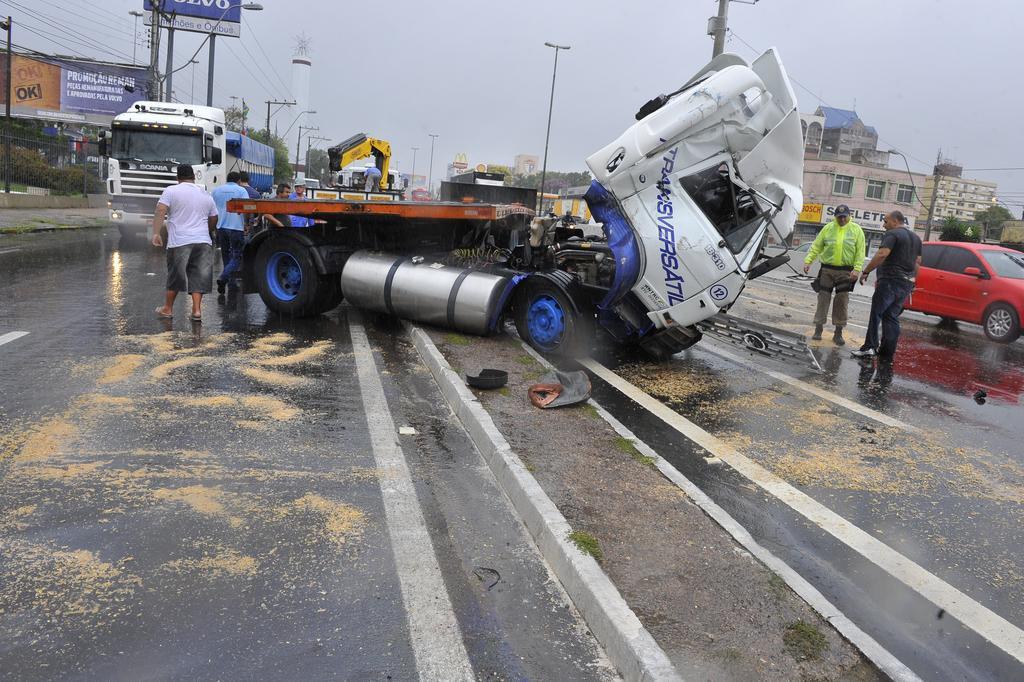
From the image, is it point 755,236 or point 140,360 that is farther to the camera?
point 755,236

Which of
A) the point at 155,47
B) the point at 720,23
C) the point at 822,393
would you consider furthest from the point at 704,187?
the point at 155,47

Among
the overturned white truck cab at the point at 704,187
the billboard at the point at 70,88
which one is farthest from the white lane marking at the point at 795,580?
the billboard at the point at 70,88

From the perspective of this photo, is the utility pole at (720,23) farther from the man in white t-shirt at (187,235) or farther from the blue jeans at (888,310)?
the man in white t-shirt at (187,235)

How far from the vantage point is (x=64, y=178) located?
107 ft

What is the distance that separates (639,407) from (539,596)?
11.7 ft

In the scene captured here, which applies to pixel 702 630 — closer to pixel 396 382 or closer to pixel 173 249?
pixel 396 382

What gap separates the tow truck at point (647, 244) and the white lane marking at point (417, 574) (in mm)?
3149

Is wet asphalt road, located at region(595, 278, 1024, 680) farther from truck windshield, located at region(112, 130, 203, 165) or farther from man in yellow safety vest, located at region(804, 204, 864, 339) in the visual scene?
truck windshield, located at region(112, 130, 203, 165)

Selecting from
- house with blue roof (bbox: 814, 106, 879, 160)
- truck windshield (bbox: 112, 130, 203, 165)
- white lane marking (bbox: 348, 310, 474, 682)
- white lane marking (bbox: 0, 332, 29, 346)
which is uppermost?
house with blue roof (bbox: 814, 106, 879, 160)

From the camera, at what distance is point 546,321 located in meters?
8.49

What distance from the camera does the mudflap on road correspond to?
26.2 feet

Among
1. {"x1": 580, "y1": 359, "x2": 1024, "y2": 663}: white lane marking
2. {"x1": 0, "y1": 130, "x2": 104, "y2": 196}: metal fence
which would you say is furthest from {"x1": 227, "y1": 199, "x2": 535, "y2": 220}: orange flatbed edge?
{"x1": 0, "y1": 130, "x2": 104, "y2": 196}: metal fence

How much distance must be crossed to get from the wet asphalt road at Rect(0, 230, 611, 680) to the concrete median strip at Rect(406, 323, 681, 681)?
8 centimetres

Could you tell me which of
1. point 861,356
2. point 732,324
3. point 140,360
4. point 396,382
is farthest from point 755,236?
point 140,360
